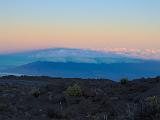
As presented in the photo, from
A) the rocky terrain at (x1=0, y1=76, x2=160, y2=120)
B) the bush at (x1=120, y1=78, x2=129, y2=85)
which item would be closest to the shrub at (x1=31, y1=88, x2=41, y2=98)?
the rocky terrain at (x1=0, y1=76, x2=160, y2=120)

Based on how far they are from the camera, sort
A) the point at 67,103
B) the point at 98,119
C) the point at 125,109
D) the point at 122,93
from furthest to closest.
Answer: the point at 122,93 < the point at 67,103 < the point at 125,109 < the point at 98,119

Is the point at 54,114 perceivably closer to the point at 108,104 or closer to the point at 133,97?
the point at 108,104

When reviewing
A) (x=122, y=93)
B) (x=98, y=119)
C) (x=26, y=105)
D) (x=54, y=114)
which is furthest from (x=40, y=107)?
(x=122, y=93)

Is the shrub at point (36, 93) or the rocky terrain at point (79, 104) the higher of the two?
the shrub at point (36, 93)

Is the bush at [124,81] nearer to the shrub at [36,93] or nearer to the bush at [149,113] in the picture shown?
the shrub at [36,93]

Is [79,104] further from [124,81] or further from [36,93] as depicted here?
[124,81]

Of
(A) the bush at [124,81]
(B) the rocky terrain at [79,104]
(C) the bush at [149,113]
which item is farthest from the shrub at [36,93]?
(C) the bush at [149,113]

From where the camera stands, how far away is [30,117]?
79.7 ft

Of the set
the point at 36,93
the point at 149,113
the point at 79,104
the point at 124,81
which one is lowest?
the point at 149,113

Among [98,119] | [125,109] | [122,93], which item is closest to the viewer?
[98,119]

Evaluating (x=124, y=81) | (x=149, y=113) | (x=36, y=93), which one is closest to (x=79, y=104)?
(x=36, y=93)

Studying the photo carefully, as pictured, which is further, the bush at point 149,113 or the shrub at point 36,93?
the shrub at point 36,93

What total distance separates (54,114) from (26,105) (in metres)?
Result: 4.43

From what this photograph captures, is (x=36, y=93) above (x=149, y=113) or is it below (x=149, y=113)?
above
